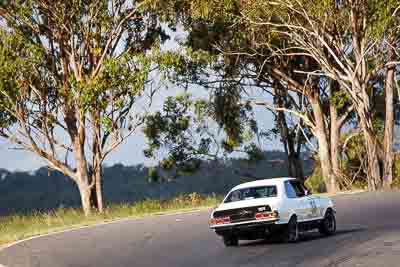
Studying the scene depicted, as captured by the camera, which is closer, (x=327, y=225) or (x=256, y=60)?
(x=327, y=225)

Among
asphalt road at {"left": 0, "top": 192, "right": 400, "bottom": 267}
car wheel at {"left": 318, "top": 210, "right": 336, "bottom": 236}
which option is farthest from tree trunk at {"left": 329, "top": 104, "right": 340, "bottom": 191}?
car wheel at {"left": 318, "top": 210, "right": 336, "bottom": 236}

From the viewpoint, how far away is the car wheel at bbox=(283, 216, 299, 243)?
20.9 metres

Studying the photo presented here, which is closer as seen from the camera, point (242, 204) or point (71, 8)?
point (242, 204)

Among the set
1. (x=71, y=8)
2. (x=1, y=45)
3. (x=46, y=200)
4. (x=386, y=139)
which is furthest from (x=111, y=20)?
(x=46, y=200)

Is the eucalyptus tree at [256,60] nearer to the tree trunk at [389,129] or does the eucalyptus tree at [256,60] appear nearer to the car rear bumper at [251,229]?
the tree trunk at [389,129]

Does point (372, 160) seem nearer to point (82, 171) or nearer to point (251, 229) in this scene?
point (82, 171)

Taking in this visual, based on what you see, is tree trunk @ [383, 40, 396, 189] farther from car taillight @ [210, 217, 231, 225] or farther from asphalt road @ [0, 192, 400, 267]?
car taillight @ [210, 217, 231, 225]

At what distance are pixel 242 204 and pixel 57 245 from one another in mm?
5466

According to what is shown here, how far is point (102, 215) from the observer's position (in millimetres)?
37812

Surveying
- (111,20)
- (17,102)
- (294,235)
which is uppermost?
(111,20)

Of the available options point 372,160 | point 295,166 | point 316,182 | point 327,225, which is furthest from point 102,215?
point 295,166

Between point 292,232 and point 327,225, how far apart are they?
177 centimetres

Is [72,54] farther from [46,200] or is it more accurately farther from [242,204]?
[242,204]

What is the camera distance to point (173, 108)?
61531mm
